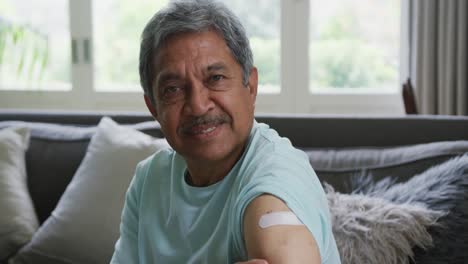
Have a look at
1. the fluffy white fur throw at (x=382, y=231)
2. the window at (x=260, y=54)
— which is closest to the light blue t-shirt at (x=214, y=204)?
the fluffy white fur throw at (x=382, y=231)

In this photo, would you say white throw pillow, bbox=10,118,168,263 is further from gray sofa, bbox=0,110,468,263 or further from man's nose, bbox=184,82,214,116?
man's nose, bbox=184,82,214,116

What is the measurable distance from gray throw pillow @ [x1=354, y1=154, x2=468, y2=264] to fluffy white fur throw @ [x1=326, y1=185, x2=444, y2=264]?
0.02 metres

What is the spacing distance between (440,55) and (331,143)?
186 centimetres

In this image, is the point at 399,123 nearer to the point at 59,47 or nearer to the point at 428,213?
the point at 428,213

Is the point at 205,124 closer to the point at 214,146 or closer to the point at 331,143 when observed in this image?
the point at 214,146

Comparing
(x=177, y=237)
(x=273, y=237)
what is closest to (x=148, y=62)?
(x=177, y=237)

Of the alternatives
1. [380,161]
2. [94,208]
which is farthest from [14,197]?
[380,161]

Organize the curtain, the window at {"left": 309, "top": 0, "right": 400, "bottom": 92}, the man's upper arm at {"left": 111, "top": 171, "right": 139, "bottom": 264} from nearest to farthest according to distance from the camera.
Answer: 1. the man's upper arm at {"left": 111, "top": 171, "right": 139, "bottom": 264}
2. the curtain
3. the window at {"left": 309, "top": 0, "right": 400, "bottom": 92}

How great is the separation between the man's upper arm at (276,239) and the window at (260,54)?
3413 millimetres

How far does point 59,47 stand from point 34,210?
8.03 ft

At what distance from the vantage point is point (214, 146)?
1.21 m

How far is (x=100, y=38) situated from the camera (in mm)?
4723

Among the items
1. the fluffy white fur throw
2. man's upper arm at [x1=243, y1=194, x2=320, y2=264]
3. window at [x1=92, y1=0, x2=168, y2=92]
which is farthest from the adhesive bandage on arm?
window at [x1=92, y1=0, x2=168, y2=92]

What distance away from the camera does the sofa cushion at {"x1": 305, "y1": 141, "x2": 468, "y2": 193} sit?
6.67 feet
